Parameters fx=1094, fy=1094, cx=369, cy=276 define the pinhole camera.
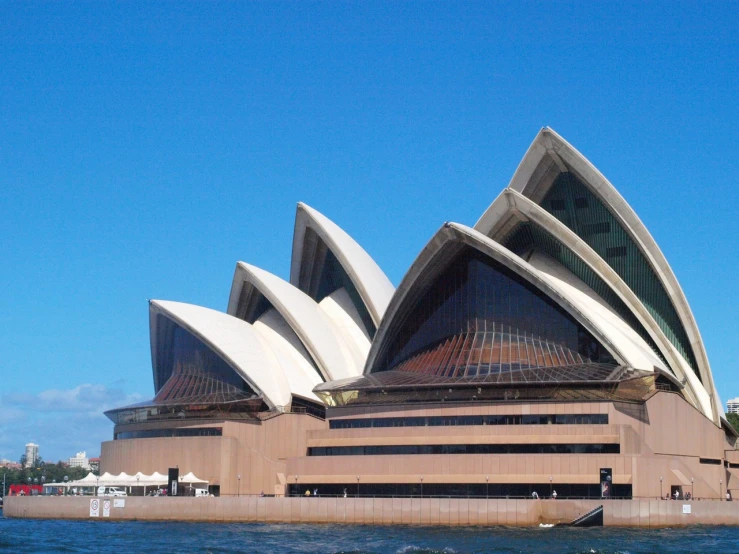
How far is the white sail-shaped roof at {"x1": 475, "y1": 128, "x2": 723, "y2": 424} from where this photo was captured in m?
64.8

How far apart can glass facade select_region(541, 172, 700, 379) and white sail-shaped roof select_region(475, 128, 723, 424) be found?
6 cm

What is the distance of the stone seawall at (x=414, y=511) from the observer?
172 feet

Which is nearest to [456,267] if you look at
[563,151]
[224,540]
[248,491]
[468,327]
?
[468,327]

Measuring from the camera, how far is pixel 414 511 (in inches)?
2126

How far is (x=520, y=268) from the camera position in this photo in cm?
6159

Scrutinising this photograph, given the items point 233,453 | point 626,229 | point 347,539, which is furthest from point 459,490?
point 626,229

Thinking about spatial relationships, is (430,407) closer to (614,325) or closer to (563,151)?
(614,325)

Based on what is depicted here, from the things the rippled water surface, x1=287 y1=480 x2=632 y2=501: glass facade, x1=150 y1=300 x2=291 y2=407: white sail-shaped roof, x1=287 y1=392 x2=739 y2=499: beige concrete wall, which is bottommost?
the rippled water surface

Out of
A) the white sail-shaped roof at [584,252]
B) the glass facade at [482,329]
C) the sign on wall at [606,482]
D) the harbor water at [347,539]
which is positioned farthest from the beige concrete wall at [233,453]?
the sign on wall at [606,482]

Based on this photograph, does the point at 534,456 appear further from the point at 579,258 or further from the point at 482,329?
the point at 579,258

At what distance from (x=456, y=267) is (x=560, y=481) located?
51.9ft

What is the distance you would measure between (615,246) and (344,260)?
58.4 feet

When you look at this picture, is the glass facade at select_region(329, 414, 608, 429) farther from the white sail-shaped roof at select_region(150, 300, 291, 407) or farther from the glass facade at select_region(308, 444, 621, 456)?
the white sail-shaped roof at select_region(150, 300, 291, 407)

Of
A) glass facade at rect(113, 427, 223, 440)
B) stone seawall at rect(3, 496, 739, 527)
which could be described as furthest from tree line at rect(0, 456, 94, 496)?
stone seawall at rect(3, 496, 739, 527)
